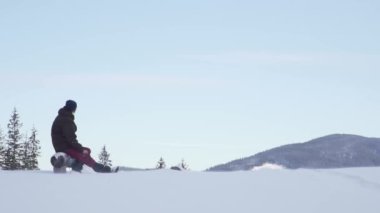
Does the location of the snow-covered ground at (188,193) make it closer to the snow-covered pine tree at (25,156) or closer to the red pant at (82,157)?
the red pant at (82,157)

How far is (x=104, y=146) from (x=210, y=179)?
73.8 m

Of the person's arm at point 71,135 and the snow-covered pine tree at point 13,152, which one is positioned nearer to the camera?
the person's arm at point 71,135

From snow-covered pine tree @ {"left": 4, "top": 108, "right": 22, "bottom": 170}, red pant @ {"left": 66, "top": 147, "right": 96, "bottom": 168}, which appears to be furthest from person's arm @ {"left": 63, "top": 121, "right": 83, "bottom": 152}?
snow-covered pine tree @ {"left": 4, "top": 108, "right": 22, "bottom": 170}

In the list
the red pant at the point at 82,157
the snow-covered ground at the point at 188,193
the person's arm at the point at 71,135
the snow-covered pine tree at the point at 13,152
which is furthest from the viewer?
the snow-covered pine tree at the point at 13,152

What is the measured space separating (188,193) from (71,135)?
4133mm

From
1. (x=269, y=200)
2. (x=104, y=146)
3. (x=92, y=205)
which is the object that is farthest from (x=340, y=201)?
(x=104, y=146)

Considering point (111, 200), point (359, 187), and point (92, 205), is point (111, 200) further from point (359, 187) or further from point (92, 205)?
point (359, 187)

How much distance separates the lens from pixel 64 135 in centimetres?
1525

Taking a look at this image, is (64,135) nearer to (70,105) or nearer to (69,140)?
(69,140)

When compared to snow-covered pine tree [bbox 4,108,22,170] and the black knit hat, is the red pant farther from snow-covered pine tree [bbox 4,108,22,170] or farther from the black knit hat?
snow-covered pine tree [bbox 4,108,22,170]

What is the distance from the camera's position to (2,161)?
67625mm

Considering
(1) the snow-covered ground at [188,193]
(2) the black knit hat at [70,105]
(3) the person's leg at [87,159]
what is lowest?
(1) the snow-covered ground at [188,193]

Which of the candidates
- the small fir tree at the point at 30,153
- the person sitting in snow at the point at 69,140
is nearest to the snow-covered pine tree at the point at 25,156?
the small fir tree at the point at 30,153

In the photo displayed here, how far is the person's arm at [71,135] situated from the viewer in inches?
599
